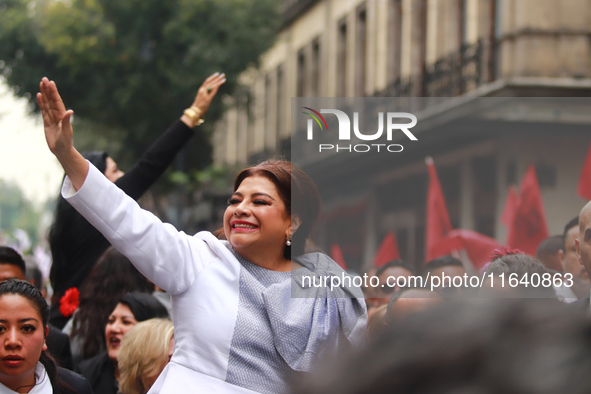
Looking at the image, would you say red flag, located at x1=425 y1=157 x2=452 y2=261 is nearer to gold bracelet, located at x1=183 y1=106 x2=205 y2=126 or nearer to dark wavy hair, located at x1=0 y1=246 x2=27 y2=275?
gold bracelet, located at x1=183 y1=106 x2=205 y2=126

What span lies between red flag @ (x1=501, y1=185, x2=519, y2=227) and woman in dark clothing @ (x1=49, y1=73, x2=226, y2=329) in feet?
5.25

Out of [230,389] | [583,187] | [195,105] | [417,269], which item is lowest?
[230,389]

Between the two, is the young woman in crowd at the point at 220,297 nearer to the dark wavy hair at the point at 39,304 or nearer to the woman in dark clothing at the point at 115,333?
the dark wavy hair at the point at 39,304

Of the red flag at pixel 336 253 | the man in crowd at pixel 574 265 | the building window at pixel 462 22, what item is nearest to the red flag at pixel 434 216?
the red flag at pixel 336 253

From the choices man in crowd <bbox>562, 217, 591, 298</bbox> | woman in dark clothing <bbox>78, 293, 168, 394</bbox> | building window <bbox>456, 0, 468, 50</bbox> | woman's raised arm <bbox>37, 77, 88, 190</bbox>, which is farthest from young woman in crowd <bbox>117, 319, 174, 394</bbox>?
building window <bbox>456, 0, 468, 50</bbox>

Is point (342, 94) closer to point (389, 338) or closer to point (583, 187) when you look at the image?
point (583, 187)

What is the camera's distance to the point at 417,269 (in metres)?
3.17

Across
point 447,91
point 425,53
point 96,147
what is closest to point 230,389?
point 447,91

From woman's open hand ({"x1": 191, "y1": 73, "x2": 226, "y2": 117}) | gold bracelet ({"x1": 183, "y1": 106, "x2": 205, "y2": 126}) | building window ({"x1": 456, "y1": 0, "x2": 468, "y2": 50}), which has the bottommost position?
gold bracelet ({"x1": 183, "y1": 106, "x2": 205, "y2": 126})

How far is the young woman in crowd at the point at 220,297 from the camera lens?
248 cm

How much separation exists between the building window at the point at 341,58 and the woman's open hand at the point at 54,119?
22.1 meters

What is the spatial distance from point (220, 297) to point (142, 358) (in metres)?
1.61

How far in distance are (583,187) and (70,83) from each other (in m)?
20.1

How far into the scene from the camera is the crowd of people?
0.62m
